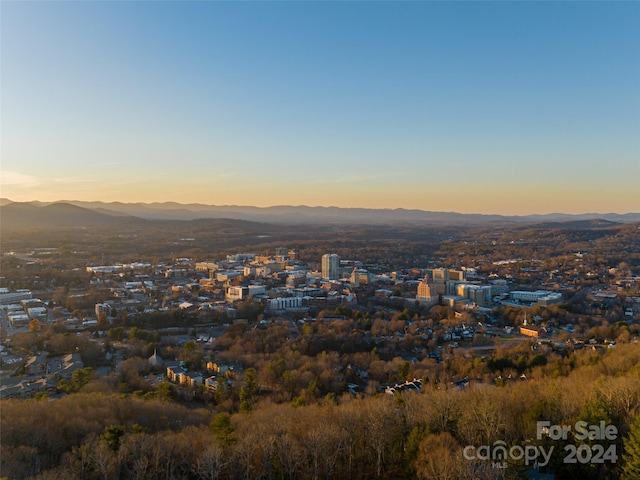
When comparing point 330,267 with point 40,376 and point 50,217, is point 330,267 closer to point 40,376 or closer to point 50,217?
point 40,376

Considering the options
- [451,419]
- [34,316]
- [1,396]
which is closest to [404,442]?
[451,419]

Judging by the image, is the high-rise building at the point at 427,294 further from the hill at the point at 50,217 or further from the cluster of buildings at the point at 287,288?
the hill at the point at 50,217

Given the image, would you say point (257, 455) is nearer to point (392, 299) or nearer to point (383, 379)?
point (383, 379)

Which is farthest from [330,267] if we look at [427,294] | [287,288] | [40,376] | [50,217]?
[50,217]

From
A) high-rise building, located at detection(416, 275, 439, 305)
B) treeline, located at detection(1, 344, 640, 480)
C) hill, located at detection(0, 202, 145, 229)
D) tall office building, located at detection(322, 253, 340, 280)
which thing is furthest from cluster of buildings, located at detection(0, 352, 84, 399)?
hill, located at detection(0, 202, 145, 229)

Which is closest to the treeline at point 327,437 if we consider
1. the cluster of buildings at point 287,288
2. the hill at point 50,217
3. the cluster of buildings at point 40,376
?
the cluster of buildings at point 40,376

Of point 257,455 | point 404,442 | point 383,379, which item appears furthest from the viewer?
point 383,379

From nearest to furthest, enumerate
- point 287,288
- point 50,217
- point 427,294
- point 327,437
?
point 327,437 → point 427,294 → point 287,288 → point 50,217

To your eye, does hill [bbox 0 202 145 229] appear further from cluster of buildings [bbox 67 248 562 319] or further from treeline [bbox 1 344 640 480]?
treeline [bbox 1 344 640 480]
